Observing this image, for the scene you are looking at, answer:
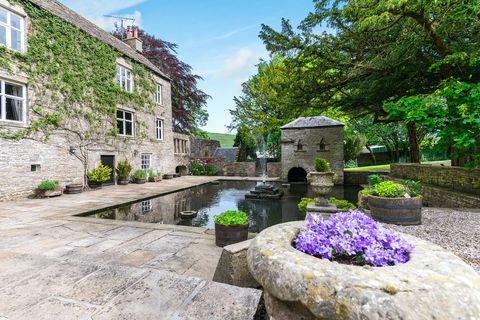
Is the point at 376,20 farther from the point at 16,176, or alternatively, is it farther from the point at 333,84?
the point at 16,176

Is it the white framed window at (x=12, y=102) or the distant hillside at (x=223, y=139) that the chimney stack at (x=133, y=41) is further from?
the distant hillside at (x=223, y=139)

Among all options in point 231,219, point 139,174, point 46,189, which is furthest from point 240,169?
point 231,219

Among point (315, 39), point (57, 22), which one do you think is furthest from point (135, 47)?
point (315, 39)

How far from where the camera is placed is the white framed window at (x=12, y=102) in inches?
334

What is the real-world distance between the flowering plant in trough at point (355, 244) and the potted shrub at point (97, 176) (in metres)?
12.6

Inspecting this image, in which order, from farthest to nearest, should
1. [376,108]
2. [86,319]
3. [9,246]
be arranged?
[376,108] < [9,246] < [86,319]

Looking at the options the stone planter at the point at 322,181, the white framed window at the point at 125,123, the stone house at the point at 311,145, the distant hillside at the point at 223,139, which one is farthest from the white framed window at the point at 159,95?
the distant hillside at the point at 223,139

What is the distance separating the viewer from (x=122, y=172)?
1341 centimetres

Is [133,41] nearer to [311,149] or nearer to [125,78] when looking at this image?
[125,78]

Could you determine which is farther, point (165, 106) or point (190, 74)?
point (190, 74)

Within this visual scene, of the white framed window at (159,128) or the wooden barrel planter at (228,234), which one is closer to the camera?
the wooden barrel planter at (228,234)

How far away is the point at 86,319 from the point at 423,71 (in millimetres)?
10089

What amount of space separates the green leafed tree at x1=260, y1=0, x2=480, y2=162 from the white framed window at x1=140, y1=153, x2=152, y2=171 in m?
11.7

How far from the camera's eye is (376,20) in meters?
4.90
